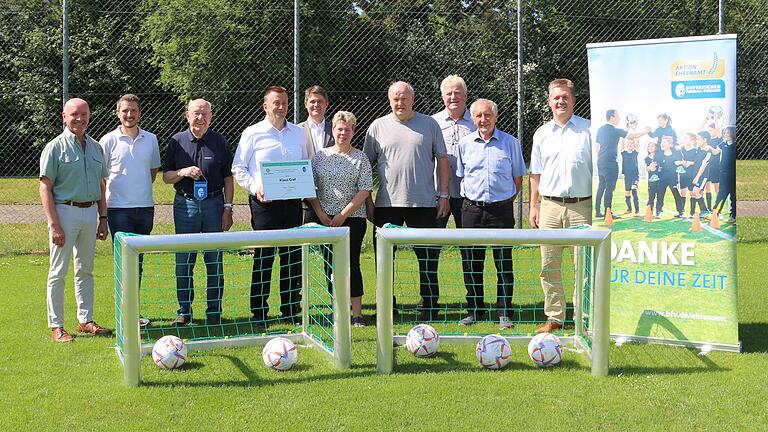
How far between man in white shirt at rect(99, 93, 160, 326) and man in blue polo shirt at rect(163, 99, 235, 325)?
196 mm

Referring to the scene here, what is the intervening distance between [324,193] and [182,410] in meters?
2.41

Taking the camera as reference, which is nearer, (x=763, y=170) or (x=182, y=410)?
(x=182, y=410)

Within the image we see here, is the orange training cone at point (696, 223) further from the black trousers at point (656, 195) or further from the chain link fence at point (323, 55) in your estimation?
the chain link fence at point (323, 55)

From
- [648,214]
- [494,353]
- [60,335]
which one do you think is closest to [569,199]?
[648,214]

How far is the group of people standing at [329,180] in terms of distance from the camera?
6320mm

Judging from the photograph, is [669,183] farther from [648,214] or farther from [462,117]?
[462,117]

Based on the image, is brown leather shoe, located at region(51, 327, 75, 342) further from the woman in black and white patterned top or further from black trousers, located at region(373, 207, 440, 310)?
black trousers, located at region(373, 207, 440, 310)

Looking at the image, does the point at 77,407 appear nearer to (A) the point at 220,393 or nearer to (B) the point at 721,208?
(A) the point at 220,393

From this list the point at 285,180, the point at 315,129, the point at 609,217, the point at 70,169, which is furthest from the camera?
the point at 315,129

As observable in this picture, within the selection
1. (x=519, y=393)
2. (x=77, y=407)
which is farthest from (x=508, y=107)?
(x=77, y=407)

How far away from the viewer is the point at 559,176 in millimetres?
6352

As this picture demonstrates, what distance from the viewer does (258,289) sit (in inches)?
279

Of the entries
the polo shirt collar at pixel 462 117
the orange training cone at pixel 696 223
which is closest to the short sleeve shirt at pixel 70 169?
the polo shirt collar at pixel 462 117

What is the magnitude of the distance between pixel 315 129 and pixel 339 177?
0.69 metres
